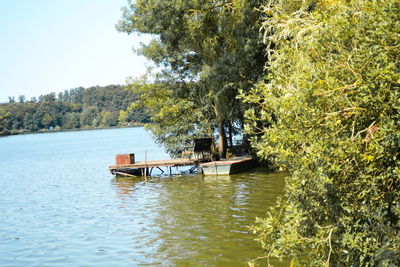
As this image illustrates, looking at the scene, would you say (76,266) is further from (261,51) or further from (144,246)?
(261,51)

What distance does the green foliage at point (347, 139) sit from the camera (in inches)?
252

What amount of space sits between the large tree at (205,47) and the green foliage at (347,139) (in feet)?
54.0

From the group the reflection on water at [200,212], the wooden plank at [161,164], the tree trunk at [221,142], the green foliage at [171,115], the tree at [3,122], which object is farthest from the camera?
the tree at [3,122]

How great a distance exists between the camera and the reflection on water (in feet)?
41.6

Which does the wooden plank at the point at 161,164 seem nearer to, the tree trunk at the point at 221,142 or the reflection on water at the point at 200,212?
the reflection on water at the point at 200,212

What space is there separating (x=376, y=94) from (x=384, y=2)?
118cm

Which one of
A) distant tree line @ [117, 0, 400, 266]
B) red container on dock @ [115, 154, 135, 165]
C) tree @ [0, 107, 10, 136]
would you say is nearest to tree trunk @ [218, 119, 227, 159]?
red container on dock @ [115, 154, 135, 165]

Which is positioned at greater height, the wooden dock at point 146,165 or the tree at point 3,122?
the tree at point 3,122

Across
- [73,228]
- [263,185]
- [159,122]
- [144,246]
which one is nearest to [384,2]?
[144,246]

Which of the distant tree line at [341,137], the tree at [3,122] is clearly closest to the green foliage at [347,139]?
the distant tree line at [341,137]

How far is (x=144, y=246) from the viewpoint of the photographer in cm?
1384


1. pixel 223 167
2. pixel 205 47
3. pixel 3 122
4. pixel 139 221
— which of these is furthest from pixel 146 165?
pixel 3 122

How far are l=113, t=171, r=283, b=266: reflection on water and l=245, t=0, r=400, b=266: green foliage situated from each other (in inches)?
173

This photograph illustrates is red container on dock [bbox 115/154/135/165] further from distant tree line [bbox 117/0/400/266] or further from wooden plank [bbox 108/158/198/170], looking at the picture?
distant tree line [bbox 117/0/400/266]
